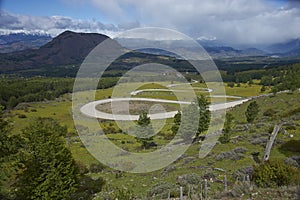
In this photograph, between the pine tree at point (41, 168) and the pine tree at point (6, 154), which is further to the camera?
the pine tree at point (41, 168)

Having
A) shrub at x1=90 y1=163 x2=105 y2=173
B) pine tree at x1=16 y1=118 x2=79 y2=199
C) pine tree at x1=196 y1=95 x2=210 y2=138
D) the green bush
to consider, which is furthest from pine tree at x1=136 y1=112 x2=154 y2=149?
the green bush

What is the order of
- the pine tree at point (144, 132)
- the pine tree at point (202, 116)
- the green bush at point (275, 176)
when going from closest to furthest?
the green bush at point (275, 176) → the pine tree at point (202, 116) → the pine tree at point (144, 132)

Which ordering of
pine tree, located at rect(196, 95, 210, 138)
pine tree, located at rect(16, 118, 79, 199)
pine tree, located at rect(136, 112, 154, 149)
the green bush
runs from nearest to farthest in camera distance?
the green bush → pine tree, located at rect(16, 118, 79, 199) → pine tree, located at rect(196, 95, 210, 138) → pine tree, located at rect(136, 112, 154, 149)

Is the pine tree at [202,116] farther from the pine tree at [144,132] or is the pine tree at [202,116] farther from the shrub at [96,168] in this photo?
the shrub at [96,168]

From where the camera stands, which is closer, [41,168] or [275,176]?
[275,176]

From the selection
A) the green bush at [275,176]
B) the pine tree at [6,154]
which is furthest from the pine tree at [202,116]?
the pine tree at [6,154]

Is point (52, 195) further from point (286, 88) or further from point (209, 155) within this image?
point (286, 88)

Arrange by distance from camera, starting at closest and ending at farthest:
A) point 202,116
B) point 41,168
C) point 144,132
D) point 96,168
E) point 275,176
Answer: point 275,176 < point 41,168 < point 96,168 < point 202,116 < point 144,132

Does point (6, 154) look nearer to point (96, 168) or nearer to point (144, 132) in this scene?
point (96, 168)

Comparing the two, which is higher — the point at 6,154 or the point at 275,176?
the point at 6,154

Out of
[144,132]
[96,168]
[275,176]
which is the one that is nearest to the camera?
[275,176]

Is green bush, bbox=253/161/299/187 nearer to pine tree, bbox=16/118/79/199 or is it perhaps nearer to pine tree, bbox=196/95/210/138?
pine tree, bbox=16/118/79/199

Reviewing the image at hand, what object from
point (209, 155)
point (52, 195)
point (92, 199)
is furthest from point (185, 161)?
point (52, 195)

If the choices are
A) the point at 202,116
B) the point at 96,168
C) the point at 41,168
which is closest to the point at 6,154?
the point at 41,168
